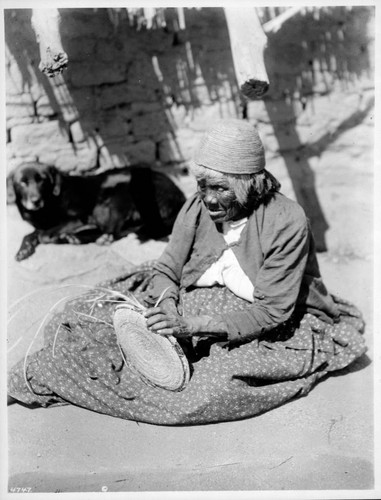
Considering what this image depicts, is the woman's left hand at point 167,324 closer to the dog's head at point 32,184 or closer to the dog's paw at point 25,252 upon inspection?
the dog's paw at point 25,252

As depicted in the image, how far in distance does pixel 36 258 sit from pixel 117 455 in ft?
6.49

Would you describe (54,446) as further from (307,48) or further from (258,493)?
(307,48)

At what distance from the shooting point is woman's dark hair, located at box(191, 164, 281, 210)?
295cm

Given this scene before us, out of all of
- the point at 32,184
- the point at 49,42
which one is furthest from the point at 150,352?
the point at 32,184

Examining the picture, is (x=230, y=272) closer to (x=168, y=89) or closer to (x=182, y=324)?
(x=182, y=324)

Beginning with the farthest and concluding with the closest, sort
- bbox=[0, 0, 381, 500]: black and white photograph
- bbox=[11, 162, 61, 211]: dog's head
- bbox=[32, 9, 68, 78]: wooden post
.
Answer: bbox=[11, 162, 61, 211]: dog's head < bbox=[32, 9, 68, 78]: wooden post < bbox=[0, 0, 381, 500]: black and white photograph

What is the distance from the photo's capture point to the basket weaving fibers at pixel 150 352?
2.87m

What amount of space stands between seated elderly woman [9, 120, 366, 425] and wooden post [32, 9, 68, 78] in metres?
0.94

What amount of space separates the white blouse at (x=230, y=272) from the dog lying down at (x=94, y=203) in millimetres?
1601

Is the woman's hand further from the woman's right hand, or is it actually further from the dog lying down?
the dog lying down

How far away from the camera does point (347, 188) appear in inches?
186

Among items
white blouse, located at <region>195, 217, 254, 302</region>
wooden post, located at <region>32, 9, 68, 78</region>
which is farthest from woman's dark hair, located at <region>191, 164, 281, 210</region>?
wooden post, located at <region>32, 9, 68, 78</region>

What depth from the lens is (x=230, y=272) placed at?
10.5 ft

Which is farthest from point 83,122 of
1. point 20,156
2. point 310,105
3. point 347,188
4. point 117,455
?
point 117,455
